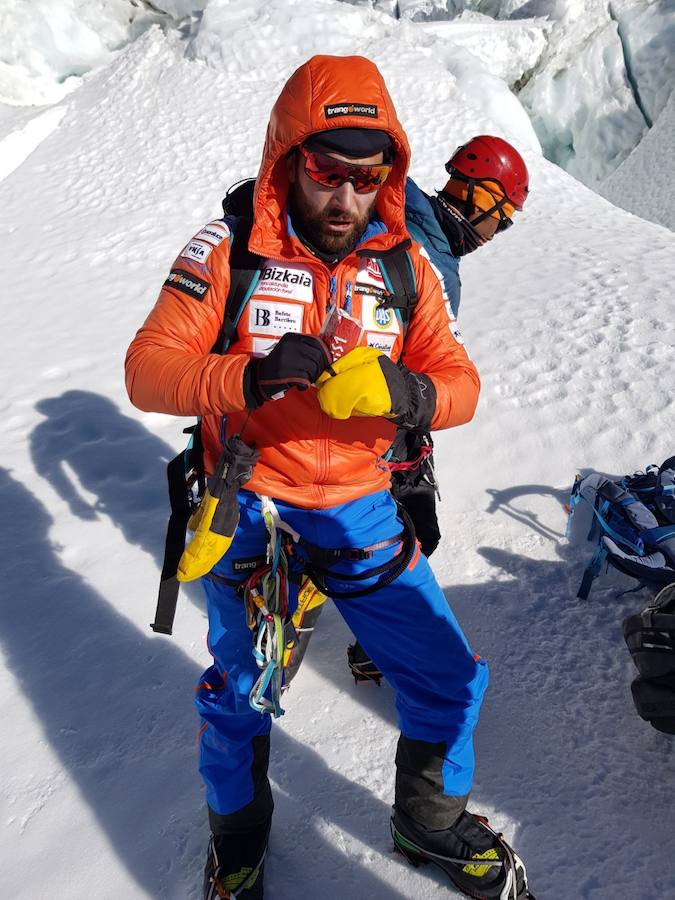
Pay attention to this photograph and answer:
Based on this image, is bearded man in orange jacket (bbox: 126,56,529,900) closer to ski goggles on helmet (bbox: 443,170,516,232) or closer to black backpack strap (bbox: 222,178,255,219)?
black backpack strap (bbox: 222,178,255,219)

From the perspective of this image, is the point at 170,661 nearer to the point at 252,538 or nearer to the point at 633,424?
the point at 252,538

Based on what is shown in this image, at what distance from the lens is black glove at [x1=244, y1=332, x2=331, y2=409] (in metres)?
1.74

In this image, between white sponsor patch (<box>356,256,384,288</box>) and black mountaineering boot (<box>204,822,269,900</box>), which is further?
black mountaineering boot (<box>204,822,269,900</box>)

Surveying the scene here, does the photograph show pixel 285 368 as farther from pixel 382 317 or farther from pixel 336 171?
pixel 336 171

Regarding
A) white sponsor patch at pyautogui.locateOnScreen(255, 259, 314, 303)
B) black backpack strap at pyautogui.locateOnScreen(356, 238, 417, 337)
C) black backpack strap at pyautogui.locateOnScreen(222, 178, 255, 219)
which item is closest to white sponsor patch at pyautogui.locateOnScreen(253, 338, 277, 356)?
white sponsor patch at pyautogui.locateOnScreen(255, 259, 314, 303)

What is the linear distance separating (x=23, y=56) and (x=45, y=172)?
15.6 feet

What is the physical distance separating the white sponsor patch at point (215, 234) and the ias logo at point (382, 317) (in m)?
0.51

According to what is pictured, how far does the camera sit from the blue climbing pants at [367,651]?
6.77 ft

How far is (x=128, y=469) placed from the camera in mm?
4875

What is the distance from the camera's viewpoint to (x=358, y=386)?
1755mm

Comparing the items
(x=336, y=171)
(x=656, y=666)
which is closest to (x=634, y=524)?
(x=656, y=666)

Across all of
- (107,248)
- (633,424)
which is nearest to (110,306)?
(107,248)

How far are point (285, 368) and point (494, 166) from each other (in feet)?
8.10

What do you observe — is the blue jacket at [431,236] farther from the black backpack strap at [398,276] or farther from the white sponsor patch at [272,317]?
the white sponsor patch at [272,317]
